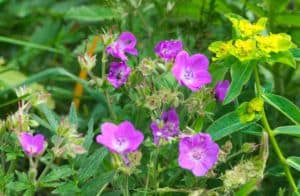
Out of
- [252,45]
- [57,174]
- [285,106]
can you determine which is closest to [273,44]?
[252,45]

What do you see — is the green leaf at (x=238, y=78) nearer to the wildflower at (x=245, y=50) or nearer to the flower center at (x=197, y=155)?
the wildflower at (x=245, y=50)

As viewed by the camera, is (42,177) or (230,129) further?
(230,129)

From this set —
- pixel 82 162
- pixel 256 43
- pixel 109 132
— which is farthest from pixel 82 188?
pixel 256 43

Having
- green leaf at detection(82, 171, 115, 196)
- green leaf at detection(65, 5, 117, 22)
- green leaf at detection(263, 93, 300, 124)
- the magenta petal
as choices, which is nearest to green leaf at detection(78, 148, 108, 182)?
green leaf at detection(82, 171, 115, 196)

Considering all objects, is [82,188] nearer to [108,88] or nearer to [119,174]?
[119,174]

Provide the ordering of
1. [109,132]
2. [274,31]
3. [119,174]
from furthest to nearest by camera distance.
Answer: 1. [274,31]
2. [119,174]
3. [109,132]

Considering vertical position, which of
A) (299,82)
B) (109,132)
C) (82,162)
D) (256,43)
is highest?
(256,43)
